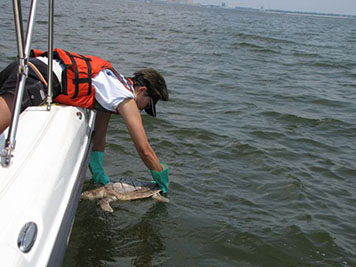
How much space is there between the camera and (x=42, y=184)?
2477 millimetres

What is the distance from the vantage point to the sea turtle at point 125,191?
449 centimetres

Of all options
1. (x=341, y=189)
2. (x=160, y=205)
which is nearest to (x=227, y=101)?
(x=341, y=189)

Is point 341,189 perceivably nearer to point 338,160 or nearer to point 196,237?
point 338,160

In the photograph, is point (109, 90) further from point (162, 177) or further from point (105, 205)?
point (105, 205)

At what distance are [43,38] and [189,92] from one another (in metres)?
7.40

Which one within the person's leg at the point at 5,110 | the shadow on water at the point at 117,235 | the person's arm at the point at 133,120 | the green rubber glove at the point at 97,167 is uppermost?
the person's leg at the point at 5,110

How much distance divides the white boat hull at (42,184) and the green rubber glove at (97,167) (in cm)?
120

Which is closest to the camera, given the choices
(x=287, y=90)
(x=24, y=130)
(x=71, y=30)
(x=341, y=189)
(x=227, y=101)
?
(x=24, y=130)

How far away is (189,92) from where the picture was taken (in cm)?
979

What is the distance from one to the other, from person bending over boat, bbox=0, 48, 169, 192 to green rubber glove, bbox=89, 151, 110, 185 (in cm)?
74

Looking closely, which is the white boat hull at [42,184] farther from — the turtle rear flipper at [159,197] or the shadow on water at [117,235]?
the turtle rear flipper at [159,197]

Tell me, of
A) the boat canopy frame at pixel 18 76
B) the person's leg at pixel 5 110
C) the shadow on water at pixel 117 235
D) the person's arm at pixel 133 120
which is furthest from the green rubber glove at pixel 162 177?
the boat canopy frame at pixel 18 76

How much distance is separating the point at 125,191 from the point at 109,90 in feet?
4.03

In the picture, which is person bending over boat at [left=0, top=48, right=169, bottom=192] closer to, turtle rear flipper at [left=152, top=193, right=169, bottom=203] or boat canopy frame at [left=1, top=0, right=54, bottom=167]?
turtle rear flipper at [left=152, top=193, right=169, bottom=203]
